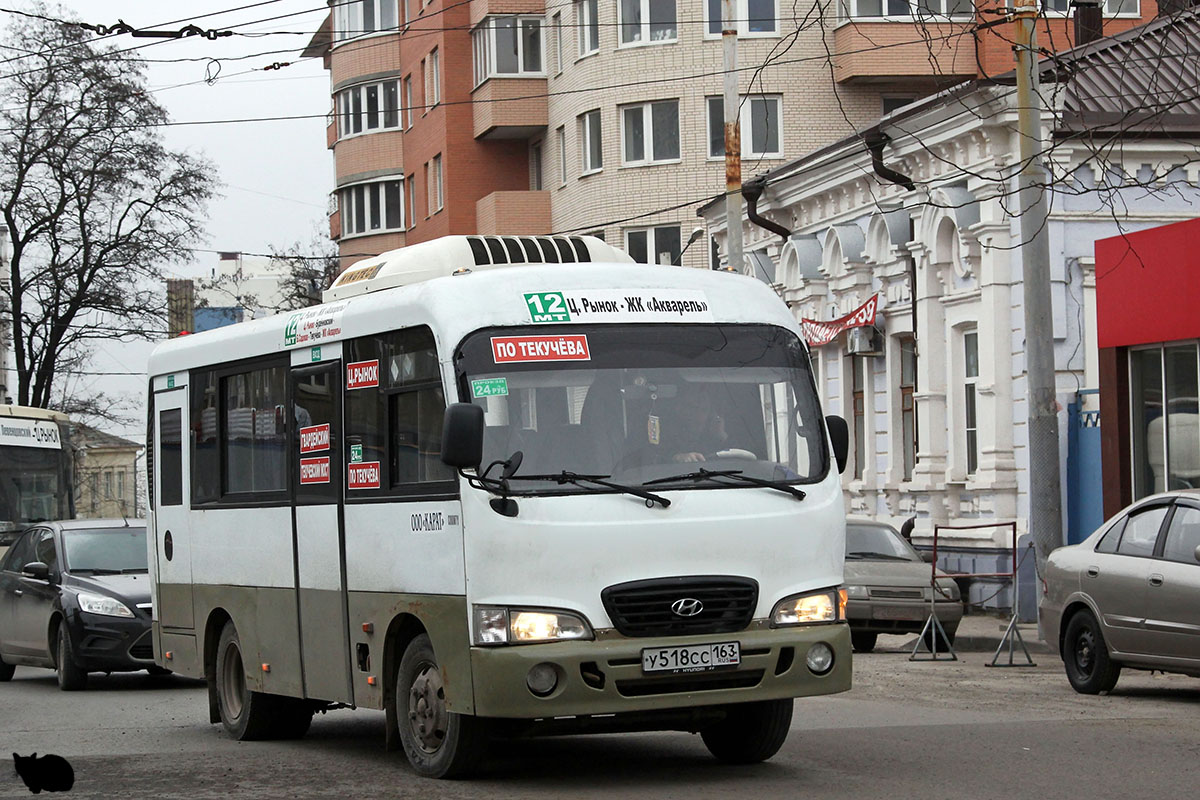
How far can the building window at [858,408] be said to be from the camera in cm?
Answer: 3102

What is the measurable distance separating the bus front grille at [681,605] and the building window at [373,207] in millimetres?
47066

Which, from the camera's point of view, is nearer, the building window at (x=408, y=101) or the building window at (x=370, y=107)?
the building window at (x=408, y=101)

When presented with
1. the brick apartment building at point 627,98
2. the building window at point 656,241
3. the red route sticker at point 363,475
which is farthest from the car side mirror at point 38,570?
the building window at point 656,241

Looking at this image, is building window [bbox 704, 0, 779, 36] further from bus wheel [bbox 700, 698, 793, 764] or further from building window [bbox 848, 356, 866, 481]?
bus wheel [bbox 700, 698, 793, 764]

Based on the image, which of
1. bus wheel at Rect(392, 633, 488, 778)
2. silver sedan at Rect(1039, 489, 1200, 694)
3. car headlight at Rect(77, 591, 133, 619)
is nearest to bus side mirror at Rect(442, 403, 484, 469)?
bus wheel at Rect(392, 633, 488, 778)

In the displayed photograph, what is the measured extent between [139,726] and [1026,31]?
10.4 meters

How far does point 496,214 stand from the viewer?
155 feet

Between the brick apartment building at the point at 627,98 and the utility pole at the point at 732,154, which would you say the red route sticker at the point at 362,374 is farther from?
the brick apartment building at the point at 627,98

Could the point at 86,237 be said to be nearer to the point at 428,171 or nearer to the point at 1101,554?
the point at 428,171

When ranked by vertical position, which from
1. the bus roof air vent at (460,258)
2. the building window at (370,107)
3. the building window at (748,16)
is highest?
the building window at (370,107)

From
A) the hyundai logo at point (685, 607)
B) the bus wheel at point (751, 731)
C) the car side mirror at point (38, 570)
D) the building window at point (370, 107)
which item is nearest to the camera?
the hyundai logo at point (685, 607)

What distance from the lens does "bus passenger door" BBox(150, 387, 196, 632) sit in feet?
44.8

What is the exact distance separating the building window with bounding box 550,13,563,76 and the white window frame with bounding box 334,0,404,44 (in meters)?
9.89

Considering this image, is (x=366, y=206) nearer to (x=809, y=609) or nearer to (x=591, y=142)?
(x=591, y=142)
